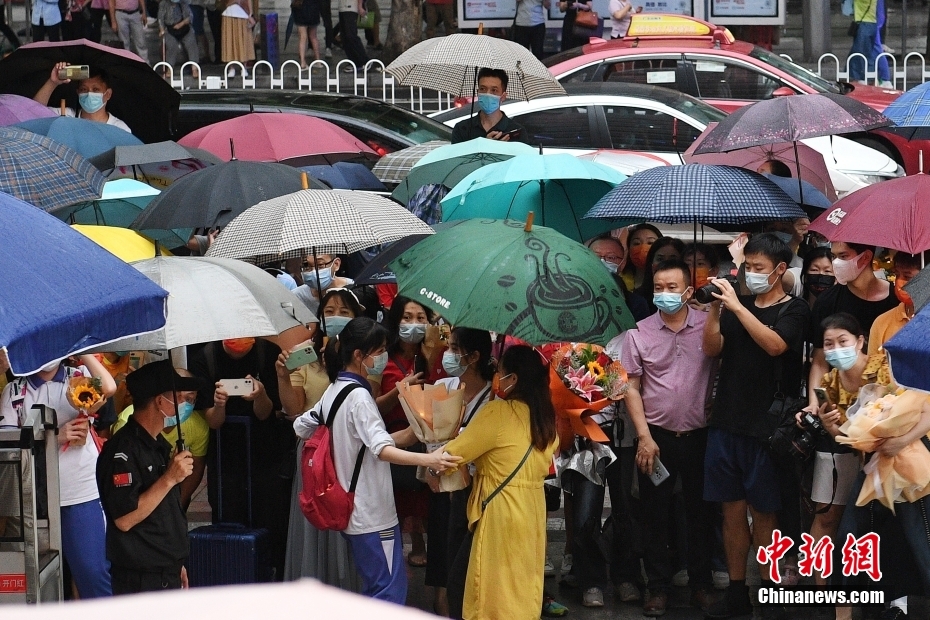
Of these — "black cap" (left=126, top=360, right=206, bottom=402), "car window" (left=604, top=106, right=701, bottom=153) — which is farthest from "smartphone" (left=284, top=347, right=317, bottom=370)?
"car window" (left=604, top=106, right=701, bottom=153)

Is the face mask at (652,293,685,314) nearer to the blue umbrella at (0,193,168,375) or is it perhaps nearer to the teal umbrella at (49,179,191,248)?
the blue umbrella at (0,193,168,375)

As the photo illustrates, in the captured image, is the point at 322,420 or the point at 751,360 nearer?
the point at 322,420

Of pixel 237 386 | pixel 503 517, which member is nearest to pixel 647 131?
pixel 237 386

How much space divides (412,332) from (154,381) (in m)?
1.54

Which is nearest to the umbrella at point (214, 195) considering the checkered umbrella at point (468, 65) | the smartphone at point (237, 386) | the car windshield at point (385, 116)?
the smartphone at point (237, 386)

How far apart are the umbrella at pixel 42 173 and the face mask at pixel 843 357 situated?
356cm

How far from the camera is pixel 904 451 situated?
247 inches

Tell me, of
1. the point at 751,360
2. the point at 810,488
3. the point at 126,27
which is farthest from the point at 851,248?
the point at 126,27

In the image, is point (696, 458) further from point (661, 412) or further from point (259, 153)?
point (259, 153)

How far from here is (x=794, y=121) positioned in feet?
25.5

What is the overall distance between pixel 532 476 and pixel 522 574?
0.43 meters

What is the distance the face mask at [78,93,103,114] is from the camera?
10164 millimetres

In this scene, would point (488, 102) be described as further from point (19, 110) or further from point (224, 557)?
point (224, 557)

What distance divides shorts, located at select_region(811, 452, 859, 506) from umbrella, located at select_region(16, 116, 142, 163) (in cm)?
484
